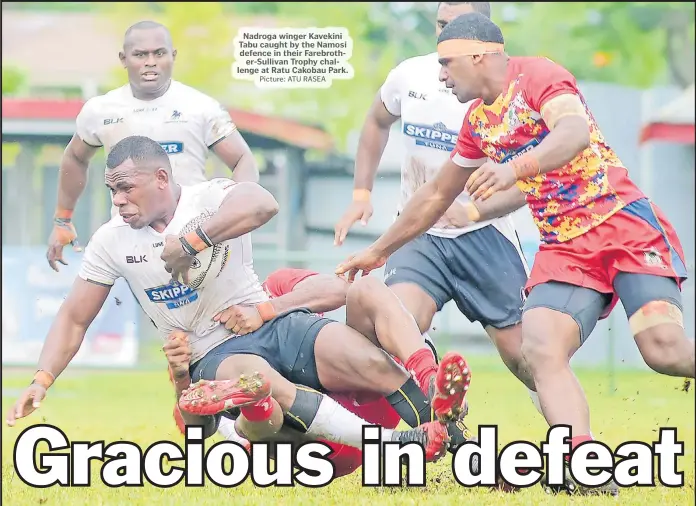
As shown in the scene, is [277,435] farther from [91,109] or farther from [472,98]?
[91,109]

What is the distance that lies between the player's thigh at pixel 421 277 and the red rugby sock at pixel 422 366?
3.06 ft

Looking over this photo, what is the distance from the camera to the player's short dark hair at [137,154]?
20.5ft

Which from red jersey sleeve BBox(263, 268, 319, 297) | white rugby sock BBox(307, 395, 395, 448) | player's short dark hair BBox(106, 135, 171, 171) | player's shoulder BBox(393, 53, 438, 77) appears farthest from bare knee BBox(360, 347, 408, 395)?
player's shoulder BBox(393, 53, 438, 77)

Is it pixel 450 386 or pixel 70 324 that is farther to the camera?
pixel 70 324

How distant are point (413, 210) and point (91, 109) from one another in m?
2.43

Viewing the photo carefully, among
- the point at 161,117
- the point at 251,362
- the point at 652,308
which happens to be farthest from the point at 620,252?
the point at 161,117

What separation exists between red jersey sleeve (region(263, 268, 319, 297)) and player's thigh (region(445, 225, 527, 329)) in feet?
2.65

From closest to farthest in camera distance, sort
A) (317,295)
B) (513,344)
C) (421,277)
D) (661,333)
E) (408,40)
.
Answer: (661,333), (317,295), (421,277), (513,344), (408,40)

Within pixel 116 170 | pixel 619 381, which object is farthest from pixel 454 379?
pixel 619 381

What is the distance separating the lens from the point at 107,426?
463 inches

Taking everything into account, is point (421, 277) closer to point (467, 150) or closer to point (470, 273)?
point (470, 273)

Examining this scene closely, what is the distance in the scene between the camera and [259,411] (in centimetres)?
602

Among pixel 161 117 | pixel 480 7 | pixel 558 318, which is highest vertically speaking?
pixel 480 7

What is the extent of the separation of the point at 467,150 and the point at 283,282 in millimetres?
1347
